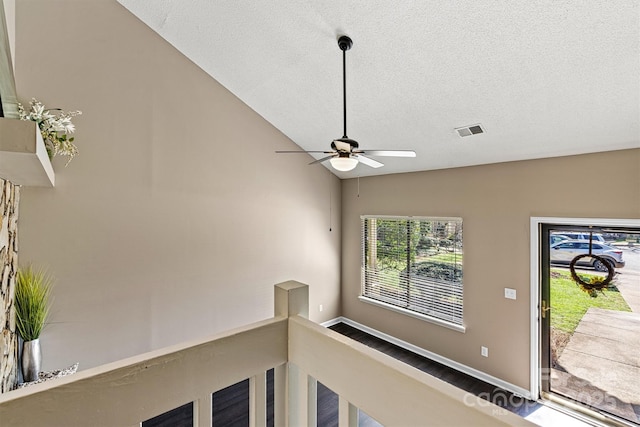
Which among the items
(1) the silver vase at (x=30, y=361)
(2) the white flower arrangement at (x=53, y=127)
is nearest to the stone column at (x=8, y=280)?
(1) the silver vase at (x=30, y=361)

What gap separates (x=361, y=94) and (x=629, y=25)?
1.94m

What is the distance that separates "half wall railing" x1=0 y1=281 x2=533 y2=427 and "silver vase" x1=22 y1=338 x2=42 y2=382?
256 centimetres

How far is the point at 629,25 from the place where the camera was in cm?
180

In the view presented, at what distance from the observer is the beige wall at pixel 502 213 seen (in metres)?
2.90

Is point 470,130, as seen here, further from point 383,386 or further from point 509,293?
point 383,386

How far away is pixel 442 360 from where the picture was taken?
412 centimetres

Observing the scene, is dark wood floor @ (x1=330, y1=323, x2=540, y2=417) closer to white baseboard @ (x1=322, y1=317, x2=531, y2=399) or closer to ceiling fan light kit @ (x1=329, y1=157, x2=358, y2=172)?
white baseboard @ (x1=322, y1=317, x2=531, y2=399)

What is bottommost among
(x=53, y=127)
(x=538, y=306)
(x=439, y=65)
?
(x=538, y=306)

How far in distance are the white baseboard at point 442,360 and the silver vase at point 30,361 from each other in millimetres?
3865

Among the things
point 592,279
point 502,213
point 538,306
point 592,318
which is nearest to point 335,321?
point 538,306

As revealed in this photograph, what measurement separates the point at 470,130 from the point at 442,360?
309cm

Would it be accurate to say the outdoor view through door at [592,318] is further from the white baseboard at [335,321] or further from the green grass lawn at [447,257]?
the white baseboard at [335,321]

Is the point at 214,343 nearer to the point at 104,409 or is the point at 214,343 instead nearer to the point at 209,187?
the point at 104,409

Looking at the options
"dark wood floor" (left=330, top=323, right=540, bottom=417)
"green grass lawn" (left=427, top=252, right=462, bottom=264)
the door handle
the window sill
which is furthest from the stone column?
the door handle
